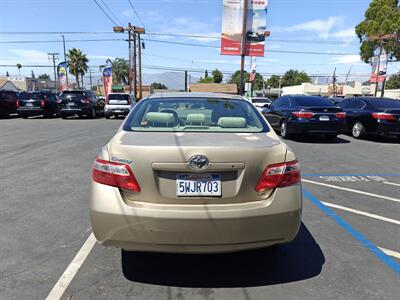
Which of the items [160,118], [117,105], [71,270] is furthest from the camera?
[117,105]

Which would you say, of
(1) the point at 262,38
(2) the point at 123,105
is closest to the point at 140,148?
(1) the point at 262,38

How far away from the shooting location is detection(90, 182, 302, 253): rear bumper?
9.06 feet

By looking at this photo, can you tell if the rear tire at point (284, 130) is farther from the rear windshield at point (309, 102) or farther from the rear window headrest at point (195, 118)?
the rear window headrest at point (195, 118)

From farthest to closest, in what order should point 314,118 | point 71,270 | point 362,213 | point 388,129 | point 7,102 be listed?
point 7,102 < point 388,129 < point 314,118 < point 362,213 < point 71,270

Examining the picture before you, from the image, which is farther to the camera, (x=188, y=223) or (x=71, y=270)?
(x=71, y=270)

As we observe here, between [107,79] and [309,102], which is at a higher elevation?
[107,79]

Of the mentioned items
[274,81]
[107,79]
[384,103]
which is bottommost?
[384,103]

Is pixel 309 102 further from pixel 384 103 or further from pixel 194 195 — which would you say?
pixel 194 195

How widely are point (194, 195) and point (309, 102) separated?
10.3m

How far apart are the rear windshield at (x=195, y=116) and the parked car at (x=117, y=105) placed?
18467 mm

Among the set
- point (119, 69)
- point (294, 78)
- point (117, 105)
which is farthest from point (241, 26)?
point (294, 78)

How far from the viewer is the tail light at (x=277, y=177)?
2.90 metres

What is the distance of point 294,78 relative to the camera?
124m

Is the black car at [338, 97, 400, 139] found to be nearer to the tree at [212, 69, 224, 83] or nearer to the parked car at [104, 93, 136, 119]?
the parked car at [104, 93, 136, 119]
